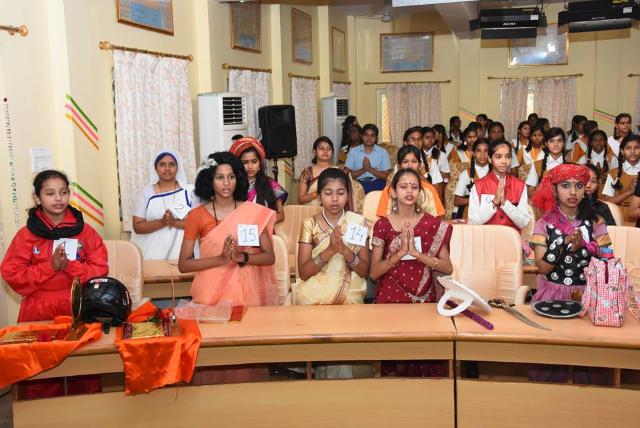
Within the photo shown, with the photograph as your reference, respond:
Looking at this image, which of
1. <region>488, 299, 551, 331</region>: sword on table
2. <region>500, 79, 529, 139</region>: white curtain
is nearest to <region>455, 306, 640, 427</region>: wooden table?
<region>488, 299, 551, 331</region>: sword on table

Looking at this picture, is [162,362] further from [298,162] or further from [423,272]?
[298,162]

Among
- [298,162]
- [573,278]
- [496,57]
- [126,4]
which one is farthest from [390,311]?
[496,57]

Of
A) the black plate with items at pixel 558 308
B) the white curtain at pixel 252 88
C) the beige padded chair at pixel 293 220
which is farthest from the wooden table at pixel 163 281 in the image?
the white curtain at pixel 252 88

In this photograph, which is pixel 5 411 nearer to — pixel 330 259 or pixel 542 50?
pixel 330 259

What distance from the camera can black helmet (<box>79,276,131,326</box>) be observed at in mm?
3062

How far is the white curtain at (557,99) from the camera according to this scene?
39.6 ft

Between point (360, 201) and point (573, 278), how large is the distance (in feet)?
9.25

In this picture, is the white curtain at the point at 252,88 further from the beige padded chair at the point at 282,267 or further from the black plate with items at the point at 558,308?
the black plate with items at the point at 558,308

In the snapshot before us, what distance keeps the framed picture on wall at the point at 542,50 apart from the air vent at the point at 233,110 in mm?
7043

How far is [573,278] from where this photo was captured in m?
3.54

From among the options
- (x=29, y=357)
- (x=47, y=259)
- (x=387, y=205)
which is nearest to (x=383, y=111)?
(x=387, y=205)

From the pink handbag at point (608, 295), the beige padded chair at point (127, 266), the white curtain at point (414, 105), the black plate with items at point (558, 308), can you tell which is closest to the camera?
the pink handbag at point (608, 295)

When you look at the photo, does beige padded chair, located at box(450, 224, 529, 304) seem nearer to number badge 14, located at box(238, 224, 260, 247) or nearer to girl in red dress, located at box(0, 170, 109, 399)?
number badge 14, located at box(238, 224, 260, 247)

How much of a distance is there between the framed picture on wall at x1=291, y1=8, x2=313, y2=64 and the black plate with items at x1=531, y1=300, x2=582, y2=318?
6886mm
